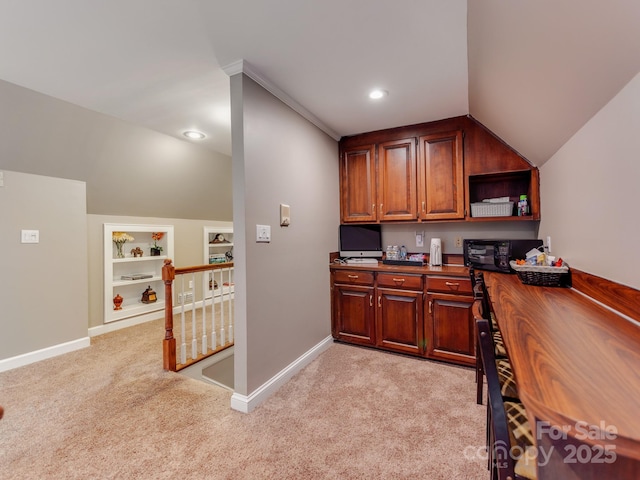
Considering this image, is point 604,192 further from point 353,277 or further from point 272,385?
point 272,385

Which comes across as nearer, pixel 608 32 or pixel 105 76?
pixel 608 32

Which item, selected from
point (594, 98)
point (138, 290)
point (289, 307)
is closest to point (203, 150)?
point (138, 290)

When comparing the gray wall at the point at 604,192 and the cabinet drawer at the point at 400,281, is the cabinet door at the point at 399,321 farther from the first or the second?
the gray wall at the point at 604,192

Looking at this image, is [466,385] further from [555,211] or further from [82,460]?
[82,460]

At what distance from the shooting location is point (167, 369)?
2.57m

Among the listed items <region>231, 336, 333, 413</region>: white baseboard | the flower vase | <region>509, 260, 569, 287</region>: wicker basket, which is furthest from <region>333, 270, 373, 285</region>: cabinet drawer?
the flower vase

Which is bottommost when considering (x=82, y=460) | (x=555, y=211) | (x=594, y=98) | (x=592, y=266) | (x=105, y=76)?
(x=82, y=460)

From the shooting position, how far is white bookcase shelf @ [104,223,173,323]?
3670 millimetres

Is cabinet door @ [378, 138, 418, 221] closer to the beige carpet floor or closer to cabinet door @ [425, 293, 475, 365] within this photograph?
cabinet door @ [425, 293, 475, 365]

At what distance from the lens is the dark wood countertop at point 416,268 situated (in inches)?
99.0

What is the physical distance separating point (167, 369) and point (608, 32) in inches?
135

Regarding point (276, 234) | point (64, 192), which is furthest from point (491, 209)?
point (64, 192)

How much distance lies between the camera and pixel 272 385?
7.06 ft

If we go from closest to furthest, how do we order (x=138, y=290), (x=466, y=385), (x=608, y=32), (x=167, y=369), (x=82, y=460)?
(x=608, y=32), (x=82, y=460), (x=466, y=385), (x=167, y=369), (x=138, y=290)
